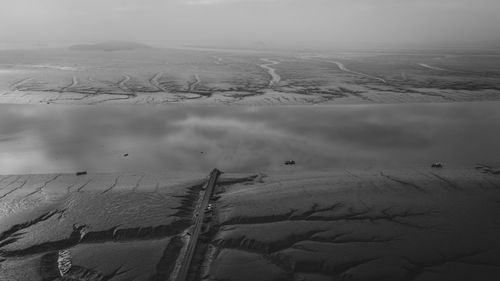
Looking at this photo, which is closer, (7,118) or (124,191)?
(124,191)

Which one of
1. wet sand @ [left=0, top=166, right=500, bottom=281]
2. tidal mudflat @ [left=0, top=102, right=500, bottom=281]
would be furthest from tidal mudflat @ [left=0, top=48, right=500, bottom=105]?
wet sand @ [left=0, top=166, right=500, bottom=281]

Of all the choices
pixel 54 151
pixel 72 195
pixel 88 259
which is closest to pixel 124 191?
pixel 72 195

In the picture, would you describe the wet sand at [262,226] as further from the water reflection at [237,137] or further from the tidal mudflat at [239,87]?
the tidal mudflat at [239,87]

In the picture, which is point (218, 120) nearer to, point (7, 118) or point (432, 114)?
point (7, 118)

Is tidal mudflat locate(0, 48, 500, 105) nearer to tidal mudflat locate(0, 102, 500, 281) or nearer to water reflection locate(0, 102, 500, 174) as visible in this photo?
water reflection locate(0, 102, 500, 174)

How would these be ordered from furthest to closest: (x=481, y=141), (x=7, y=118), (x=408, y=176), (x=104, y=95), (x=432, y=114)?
(x=104, y=95) → (x=432, y=114) → (x=7, y=118) → (x=481, y=141) → (x=408, y=176)

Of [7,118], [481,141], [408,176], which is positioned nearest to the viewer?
[408,176]

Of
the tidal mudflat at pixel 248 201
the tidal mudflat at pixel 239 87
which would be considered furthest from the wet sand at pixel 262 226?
the tidal mudflat at pixel 239 87

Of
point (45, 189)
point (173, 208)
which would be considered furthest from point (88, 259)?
point (45, 189)
